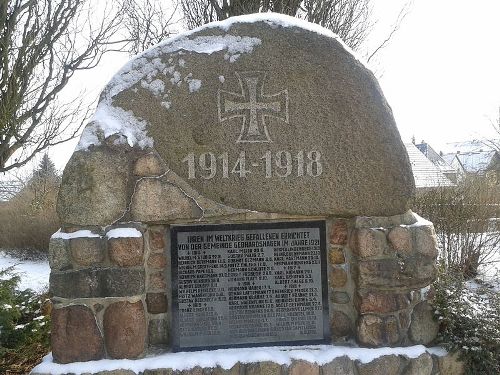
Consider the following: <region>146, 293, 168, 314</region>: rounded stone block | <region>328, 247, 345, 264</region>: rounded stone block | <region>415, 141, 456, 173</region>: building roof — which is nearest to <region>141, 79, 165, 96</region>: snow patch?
<region>146, 293, 168, 314</region>: rounded stone block

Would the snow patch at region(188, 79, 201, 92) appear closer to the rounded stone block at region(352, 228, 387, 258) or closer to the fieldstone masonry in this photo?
the fieldstone masonry

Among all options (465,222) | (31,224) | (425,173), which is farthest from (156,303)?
(425,173)

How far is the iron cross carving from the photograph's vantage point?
3047 mm

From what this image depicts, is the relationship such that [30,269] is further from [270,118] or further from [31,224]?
[270,118]

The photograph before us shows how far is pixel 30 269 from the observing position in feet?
30.8

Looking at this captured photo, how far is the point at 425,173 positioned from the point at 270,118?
32.2ft

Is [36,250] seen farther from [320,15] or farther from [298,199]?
[298,199]

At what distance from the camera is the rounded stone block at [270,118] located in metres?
3.00

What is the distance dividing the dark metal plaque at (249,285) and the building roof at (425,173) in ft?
6.69

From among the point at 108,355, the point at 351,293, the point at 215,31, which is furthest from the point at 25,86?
the point at 351,293

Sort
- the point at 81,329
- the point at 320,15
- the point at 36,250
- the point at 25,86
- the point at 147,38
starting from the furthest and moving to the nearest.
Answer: the point at 36,250 < the point at 147,38 < the point at 320,15 < the point at 25,86 < the point at 81,329

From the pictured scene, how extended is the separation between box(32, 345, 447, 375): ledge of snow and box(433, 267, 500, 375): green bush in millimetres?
130

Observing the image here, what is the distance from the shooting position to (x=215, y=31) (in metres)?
3.11

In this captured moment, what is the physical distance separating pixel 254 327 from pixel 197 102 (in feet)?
5.07
